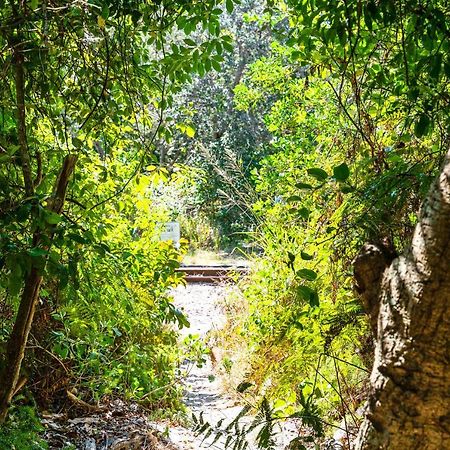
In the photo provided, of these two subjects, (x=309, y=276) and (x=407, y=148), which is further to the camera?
(x=407, y=148)

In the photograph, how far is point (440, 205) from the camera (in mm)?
1109

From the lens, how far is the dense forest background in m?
1.78

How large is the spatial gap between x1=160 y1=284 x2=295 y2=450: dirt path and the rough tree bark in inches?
54.7

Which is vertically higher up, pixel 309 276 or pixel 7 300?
pixel 309 276

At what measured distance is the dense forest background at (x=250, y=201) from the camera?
5.85 ft

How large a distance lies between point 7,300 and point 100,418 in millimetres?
1339

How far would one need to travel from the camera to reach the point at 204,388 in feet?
19.1

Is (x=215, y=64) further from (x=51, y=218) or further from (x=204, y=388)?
(x=204, y=388)

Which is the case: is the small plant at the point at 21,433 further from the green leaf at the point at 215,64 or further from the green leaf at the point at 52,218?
the green leaf at the point at 215,64

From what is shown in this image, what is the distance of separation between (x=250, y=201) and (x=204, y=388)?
1.79 m

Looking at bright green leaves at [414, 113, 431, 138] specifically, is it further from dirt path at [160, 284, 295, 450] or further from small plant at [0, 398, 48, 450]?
small plant at [0, 398, 48, 450]

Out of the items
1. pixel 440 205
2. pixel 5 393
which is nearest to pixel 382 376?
pixel 440 205

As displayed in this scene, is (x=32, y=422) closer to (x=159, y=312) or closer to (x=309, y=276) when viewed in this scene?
(x=159, y=312)

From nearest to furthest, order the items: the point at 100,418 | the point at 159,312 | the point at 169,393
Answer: the point at 100,418 → the point at 159,312 → the point at 169,393
